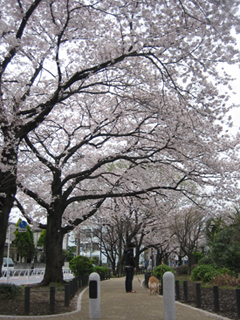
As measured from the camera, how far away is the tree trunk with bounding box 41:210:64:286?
14203 mm

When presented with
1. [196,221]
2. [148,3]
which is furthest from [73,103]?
[196,221]

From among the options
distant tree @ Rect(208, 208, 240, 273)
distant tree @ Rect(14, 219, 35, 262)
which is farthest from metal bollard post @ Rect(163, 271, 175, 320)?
A: distant tree @ Rect(14, 219, 35, 262)

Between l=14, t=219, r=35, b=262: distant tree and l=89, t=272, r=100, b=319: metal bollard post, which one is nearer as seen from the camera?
l=89, t=272, r=100, b=319: metal bollard post

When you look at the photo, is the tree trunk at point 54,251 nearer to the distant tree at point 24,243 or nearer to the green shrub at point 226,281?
the green shrub at point 226,281

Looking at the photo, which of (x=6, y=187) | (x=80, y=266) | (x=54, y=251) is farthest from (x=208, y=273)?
(x=6, y=187)

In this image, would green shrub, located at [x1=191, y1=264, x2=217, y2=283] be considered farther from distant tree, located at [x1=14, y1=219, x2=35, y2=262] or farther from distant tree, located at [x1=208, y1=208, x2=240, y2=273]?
distant tree, located at [x1=14, y1=219, x2=35, y2=262]

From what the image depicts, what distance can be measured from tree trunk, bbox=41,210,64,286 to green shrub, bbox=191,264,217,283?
7.07m

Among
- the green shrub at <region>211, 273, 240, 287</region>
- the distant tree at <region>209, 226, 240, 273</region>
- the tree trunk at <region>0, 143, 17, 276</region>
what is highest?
the tree trunk at <region>0, 143, 17, 276</region>

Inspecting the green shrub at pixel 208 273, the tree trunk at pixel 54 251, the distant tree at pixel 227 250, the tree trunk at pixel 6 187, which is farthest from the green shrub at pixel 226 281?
the tree trunk at pixel 6 187

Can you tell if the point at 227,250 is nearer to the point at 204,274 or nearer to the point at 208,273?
the point at 204,274

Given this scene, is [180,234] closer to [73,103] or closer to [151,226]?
[151,226]

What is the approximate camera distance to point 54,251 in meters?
14.4

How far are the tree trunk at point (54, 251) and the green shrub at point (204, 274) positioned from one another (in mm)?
7074

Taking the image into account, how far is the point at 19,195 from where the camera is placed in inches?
765
